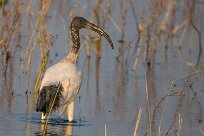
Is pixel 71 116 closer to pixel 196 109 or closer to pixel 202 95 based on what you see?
pixel 196 109

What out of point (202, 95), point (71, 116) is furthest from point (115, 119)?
point (202, 95)

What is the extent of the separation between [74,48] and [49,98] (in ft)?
3.75

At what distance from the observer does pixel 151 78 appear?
11.9 meters

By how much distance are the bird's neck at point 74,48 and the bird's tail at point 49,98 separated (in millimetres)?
635

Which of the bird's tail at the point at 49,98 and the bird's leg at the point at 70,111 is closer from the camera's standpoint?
the bird's tail at the point at 49,98

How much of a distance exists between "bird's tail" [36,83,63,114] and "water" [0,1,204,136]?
7.2 inches

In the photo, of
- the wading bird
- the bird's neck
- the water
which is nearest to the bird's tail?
the wading bird

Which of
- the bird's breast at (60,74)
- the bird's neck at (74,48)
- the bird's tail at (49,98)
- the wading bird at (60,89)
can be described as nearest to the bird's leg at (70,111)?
the wading bird at (60,89)

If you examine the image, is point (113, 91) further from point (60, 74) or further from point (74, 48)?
point (60, 74)

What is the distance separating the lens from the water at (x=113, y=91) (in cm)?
854

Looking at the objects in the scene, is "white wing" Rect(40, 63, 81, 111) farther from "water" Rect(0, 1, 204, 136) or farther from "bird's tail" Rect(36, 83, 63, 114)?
"water" Rect(0, 1, 204, 136)

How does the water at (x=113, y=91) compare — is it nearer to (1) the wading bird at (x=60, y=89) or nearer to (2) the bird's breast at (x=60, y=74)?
(1) the wading bird at (x=60, y=89)

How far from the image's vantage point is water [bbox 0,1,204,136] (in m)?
8.54

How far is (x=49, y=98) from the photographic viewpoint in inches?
336
